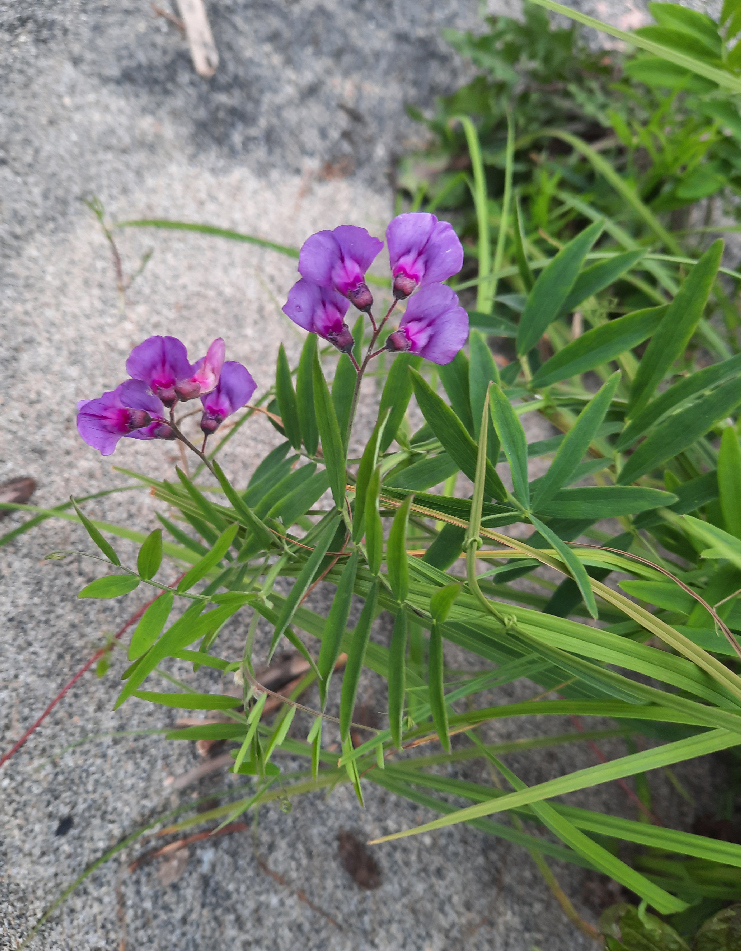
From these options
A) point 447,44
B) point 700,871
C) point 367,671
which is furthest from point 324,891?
point 447,44

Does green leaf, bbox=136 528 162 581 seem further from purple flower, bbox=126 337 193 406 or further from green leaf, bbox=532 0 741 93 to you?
green leaf, bbox=532 0 741 93

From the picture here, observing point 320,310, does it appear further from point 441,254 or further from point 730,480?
point 730,480

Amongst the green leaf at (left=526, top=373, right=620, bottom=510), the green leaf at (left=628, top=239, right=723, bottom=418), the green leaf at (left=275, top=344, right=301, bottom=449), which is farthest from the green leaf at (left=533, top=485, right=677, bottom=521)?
the green leaf at (left=275, top=344, right=301, bottom=449)

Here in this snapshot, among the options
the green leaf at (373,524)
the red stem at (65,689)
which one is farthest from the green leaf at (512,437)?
the red stem at (65,689)

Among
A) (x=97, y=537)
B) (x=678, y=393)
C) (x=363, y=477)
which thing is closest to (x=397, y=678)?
(x=363, y=477)

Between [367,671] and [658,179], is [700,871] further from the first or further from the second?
[658,179]
